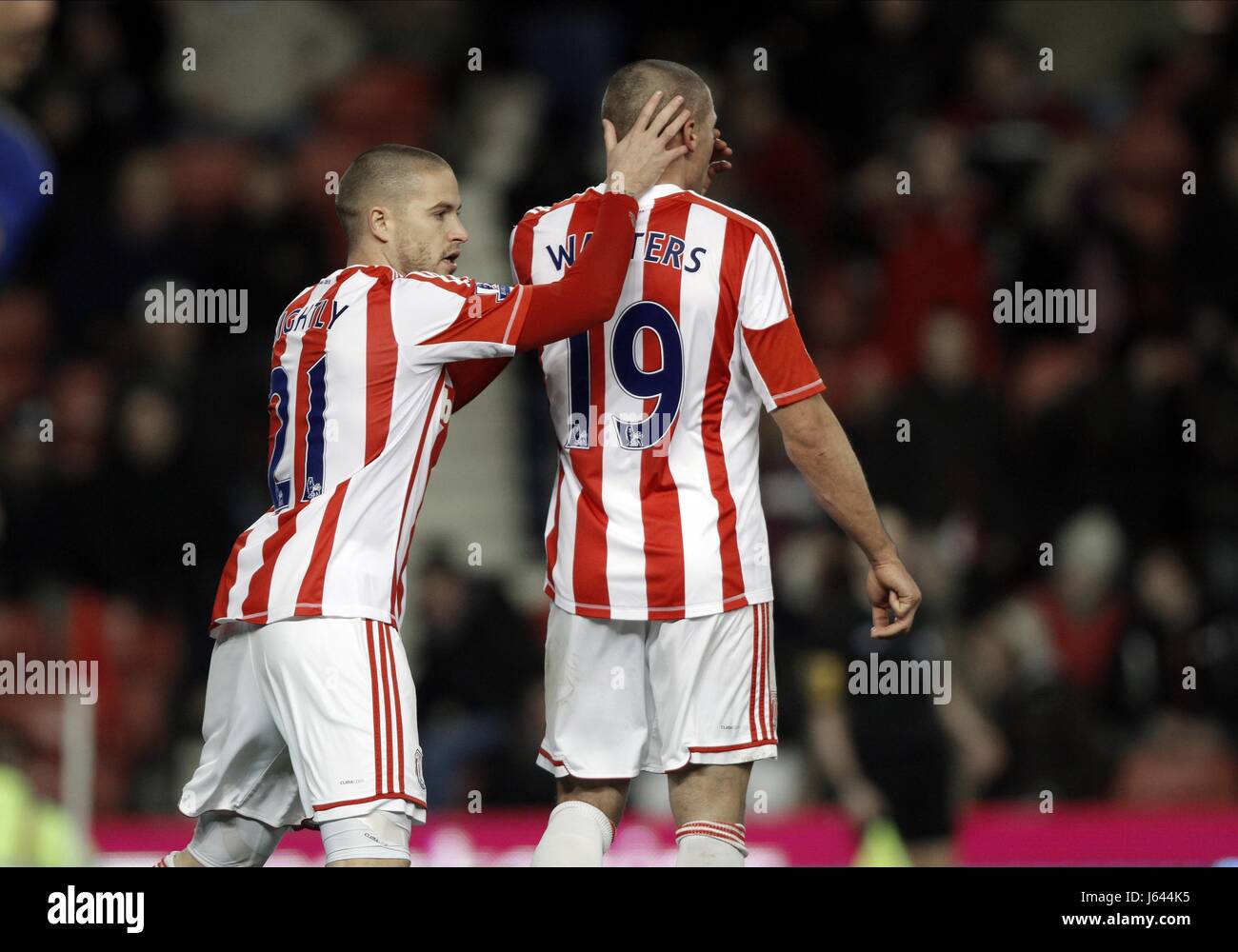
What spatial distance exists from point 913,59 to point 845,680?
423cm

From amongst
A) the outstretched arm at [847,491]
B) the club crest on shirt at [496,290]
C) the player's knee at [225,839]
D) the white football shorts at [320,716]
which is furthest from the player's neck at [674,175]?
the player's knee at [225,839]

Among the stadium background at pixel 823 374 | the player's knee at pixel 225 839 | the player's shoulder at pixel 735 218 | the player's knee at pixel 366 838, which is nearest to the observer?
the player's knee at pixel 366 838

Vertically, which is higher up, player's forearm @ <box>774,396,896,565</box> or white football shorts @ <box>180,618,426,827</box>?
player's forearm @ <box>774,396,896,565</box>

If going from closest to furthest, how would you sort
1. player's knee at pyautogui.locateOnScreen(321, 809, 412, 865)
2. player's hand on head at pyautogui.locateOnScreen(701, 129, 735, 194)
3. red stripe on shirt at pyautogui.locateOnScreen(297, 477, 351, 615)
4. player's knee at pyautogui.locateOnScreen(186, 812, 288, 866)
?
player's knee at pyautogui.locateOnScreen(321, 809, 412, 865), red stripe on shirt at pyautogui.locateOnScreen(297, 477, 351, 615), player's knee at pyautogui.locateOnScreen(186, 812, 288, 866), player's hand on head at pyautogui.locateOnScreen(701, 129, 735, 194)

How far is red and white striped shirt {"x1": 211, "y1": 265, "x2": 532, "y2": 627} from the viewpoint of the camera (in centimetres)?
362

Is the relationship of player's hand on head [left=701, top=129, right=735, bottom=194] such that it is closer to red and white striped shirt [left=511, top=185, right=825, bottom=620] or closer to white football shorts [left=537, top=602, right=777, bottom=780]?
red and white striped shirt [left=511, top=185, right=825, bottom=620]

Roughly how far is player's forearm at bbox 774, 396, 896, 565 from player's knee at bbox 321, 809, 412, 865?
1208 millimetres

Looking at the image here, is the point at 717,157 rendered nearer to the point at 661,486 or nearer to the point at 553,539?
the point at 661,486

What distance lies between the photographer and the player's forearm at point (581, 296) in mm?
3695

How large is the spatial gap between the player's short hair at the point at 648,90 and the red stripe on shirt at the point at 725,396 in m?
0.30

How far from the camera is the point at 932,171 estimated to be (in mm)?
8938

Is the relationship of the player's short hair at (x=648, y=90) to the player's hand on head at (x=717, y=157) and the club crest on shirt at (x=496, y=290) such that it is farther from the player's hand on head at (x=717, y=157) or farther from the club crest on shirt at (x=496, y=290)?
the club crest on shirt at (x=496, y=290)

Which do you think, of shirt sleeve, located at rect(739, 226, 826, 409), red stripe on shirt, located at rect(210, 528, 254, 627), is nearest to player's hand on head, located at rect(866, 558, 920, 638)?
shirt sleeve, located at rect(739, 226, 826, 409)

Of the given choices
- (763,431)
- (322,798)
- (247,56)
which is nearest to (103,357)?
(247,56)
